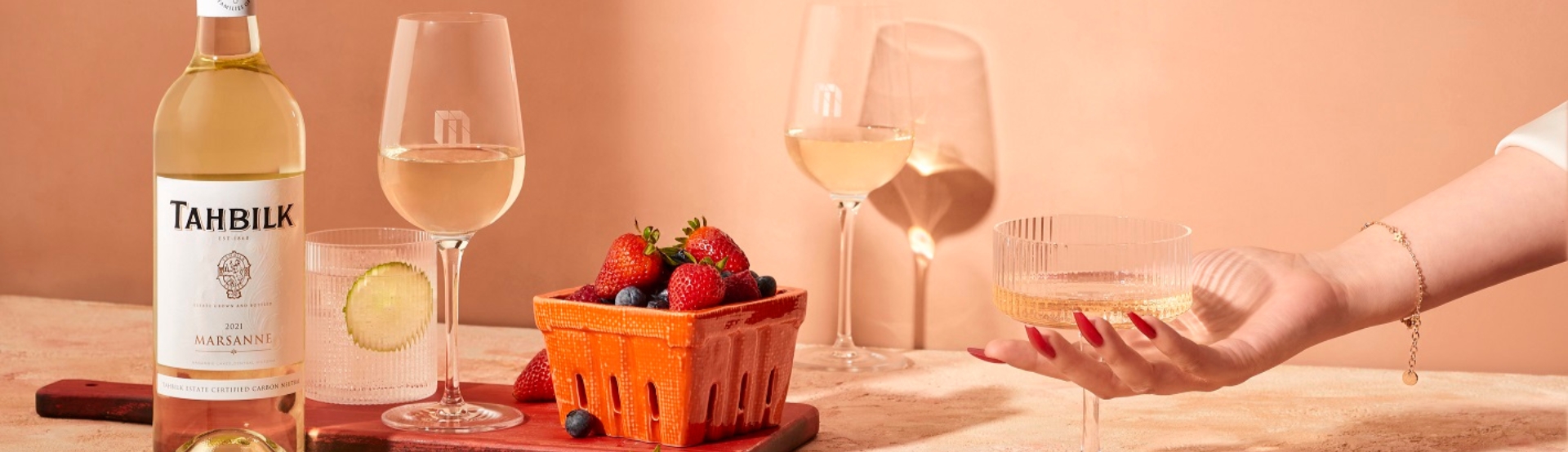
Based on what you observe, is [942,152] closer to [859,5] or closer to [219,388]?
[859,5]

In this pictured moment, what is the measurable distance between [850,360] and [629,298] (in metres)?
0.45

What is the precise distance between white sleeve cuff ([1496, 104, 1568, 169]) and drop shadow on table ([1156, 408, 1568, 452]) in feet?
0.75

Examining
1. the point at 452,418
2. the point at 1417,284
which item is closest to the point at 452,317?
the point at 452,418

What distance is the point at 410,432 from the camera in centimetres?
108

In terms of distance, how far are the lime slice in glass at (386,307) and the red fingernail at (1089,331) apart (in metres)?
0.53

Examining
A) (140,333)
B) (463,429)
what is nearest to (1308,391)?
(463,429)

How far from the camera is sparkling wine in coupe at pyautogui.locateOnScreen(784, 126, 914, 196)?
142cm

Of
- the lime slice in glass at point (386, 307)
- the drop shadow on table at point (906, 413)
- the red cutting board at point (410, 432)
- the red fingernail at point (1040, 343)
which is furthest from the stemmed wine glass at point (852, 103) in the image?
the red fingernail at point (1040, 343)

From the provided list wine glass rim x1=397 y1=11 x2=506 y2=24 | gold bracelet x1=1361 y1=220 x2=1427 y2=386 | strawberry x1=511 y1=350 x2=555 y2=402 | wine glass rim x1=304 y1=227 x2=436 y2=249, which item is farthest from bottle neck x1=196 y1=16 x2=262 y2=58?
gold bracelet x1=1361 y1=220 x2=1427 y2=386

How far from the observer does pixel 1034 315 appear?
1.02 meters

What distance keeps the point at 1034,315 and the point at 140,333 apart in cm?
98

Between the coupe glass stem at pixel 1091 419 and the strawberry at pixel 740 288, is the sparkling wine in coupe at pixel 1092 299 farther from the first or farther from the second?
the strawberry at pixel 740 288

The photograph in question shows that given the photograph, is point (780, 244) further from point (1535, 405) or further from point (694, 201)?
point (1535, 405)

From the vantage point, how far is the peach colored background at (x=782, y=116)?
1430mm
